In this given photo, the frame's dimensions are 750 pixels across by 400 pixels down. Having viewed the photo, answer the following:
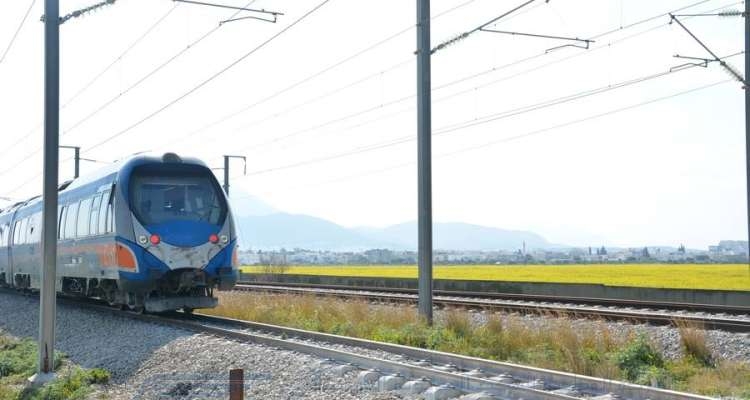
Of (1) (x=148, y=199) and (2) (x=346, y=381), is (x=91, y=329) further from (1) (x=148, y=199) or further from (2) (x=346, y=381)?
(2) (x=346, y=381)

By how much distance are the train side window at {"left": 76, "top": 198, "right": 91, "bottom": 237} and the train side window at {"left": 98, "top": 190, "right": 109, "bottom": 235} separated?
1.24 metres

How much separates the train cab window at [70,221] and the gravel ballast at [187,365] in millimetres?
4066

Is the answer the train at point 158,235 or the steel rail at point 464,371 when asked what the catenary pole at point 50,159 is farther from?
the train at point 158,235

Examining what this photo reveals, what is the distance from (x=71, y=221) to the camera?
70.7 ft

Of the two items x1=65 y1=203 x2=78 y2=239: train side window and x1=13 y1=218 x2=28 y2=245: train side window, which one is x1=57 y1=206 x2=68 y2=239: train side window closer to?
x1=65 y1=203 x2=78 y2=239: train side window

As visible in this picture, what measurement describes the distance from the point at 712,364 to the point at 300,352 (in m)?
5.79

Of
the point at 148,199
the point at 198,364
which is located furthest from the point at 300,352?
the point at 148,199

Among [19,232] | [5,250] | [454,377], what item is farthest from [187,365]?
[5,250]

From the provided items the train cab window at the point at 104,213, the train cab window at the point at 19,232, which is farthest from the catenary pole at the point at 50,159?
the train cab window at the point at 19,232

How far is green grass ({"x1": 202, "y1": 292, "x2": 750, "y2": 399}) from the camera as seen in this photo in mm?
10188

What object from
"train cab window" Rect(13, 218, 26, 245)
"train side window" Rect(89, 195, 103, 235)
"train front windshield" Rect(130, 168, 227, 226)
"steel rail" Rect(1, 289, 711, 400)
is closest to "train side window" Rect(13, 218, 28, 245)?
"train cab window" Rect(13, 218, 26, 245)

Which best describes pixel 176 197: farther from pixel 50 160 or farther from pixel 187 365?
pixel 187 365

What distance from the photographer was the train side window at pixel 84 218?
19.9 meters

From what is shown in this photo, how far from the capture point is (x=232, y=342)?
13305mm
